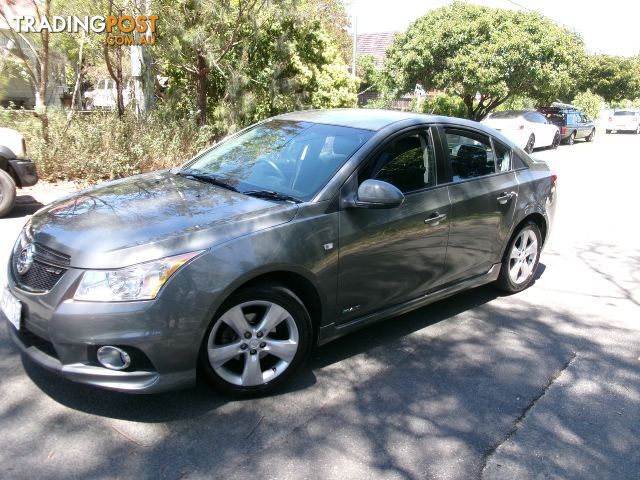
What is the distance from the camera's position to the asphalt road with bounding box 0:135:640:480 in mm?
2922

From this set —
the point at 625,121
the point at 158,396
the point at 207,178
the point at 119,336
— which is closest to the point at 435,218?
the point at 207,178

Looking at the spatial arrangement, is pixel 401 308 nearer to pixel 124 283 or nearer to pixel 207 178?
pixel 207 178

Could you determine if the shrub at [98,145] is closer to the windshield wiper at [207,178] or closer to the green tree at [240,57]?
the green tree at [240,57]

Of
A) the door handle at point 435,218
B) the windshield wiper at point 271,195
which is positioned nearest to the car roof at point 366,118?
the door handle at point 435,218

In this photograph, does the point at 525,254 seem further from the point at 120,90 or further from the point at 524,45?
the point at 524,45

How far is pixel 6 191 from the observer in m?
7.53

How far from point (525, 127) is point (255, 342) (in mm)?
18429

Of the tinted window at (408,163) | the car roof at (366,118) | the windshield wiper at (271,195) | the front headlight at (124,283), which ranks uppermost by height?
the car roof at (366,118)

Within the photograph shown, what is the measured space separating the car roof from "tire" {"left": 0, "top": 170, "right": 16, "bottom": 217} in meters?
4.43

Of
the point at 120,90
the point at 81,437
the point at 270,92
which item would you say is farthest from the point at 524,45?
the point at 81,437

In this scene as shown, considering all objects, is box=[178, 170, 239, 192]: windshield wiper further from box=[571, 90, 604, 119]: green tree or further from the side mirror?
box=[571, 90, 604, 119]: green tree

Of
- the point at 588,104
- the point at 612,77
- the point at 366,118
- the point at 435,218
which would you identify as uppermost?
the point at 612,77

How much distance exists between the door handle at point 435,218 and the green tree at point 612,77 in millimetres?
37598

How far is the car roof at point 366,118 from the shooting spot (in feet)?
14.4
